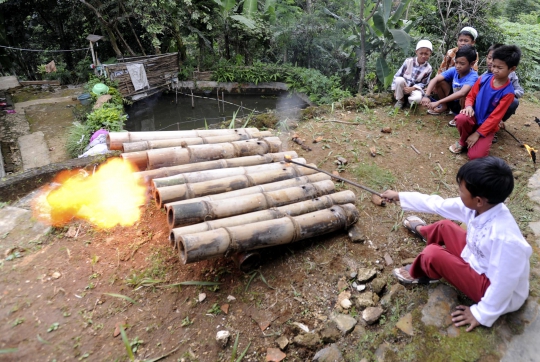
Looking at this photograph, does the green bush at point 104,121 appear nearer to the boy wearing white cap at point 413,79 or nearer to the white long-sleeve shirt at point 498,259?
the boy wearing white cap at point 413,79

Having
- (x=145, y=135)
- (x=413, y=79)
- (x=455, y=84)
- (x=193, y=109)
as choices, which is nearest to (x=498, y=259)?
(x=145, y=135)

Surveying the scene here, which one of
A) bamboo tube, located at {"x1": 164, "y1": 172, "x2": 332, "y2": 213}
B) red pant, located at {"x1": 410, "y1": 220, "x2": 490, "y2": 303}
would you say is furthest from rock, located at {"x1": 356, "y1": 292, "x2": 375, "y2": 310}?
bamboo tube, located at {"x1": 164, "y1": 172, "x2": 332, "y2": 213}

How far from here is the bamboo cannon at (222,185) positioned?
298 centimetres

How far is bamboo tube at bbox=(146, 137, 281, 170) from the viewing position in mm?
3508

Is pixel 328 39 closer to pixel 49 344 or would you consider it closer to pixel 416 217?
pixel 416 217

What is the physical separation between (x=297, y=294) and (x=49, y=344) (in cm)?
187

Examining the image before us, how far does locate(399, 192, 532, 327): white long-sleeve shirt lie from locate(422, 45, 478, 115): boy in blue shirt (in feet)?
11.4

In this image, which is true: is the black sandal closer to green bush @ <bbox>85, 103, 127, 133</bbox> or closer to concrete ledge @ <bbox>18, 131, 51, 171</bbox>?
green bush @ <bbox>85, 103, 127, 133</bbox>

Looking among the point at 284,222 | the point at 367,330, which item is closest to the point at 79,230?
the point at 284,222

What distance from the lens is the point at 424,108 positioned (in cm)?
584

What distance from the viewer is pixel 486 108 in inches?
166

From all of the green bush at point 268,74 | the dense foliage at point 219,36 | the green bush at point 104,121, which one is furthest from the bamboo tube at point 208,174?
Answer: the green bush at point 268,74

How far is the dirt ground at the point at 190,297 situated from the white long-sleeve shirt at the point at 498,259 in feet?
0.67

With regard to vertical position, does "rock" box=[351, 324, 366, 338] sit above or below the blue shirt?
below
